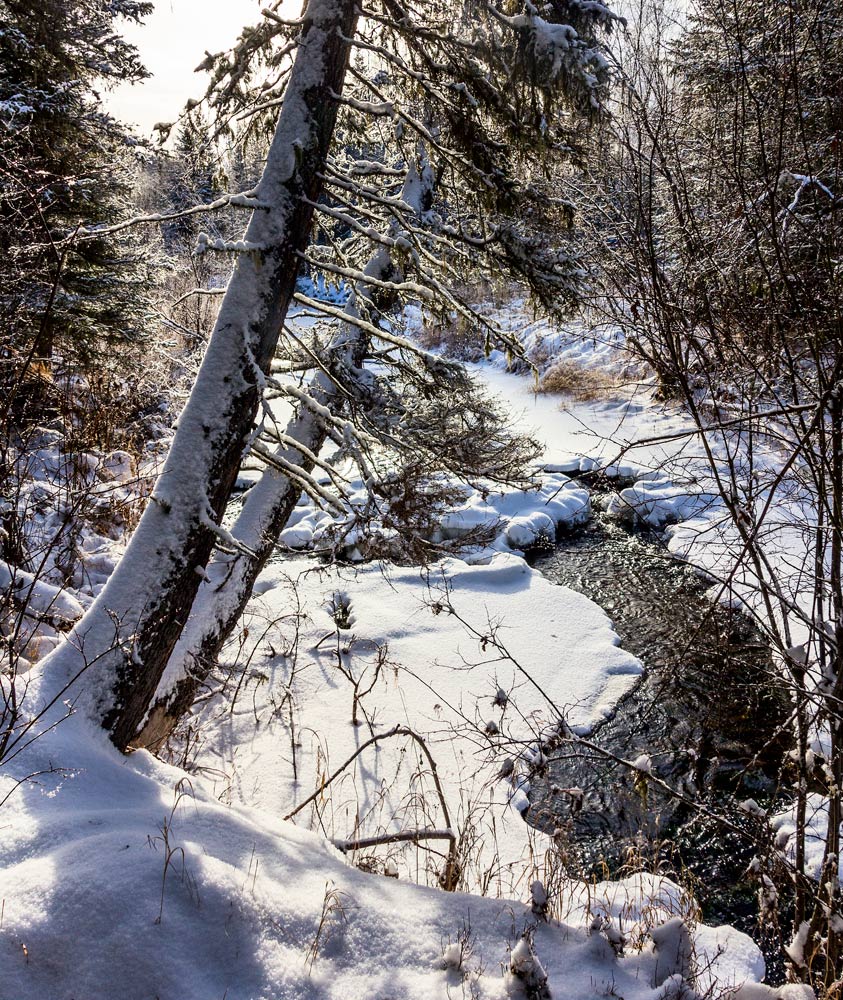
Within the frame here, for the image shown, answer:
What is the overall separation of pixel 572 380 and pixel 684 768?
12.1m

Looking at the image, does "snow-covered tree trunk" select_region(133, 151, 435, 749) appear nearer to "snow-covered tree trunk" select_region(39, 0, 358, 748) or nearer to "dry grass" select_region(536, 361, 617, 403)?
"snow-covered tree trunk" select_region(39, 0, 358, 748)

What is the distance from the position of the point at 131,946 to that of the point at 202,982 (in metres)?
0.25

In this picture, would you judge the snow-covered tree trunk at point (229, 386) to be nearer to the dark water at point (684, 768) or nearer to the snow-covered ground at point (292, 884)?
the snow-covered ground at point (292, 884)

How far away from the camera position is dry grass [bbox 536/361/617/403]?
15.0 metres

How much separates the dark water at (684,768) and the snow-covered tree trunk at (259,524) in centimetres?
258

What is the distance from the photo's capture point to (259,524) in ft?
15.3

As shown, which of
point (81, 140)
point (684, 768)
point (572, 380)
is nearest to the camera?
point (684, 768)

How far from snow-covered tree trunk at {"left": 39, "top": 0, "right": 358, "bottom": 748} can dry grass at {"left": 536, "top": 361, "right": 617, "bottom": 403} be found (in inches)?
476

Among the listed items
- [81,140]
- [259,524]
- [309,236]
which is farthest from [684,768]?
[81,140]

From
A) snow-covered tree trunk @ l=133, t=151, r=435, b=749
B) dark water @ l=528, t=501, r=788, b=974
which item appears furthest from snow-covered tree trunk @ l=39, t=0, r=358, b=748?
dark water @ l=528, t=501, r=788, b=974

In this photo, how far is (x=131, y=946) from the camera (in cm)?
181

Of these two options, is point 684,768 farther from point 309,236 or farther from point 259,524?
point 309,236

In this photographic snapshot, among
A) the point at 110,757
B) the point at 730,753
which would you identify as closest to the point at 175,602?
the point at 110,757

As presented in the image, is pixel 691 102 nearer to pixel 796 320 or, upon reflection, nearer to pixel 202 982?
pixel 796 320
